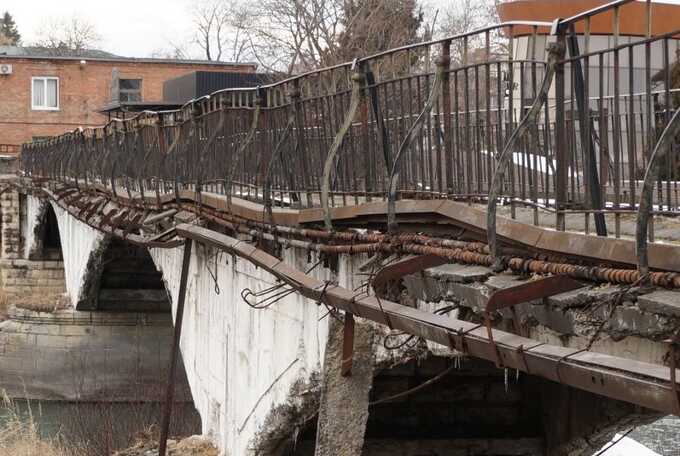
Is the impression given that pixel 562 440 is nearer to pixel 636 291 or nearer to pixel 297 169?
pixel 297 169

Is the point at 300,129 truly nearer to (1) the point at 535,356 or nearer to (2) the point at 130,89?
(1) the point at 535,356

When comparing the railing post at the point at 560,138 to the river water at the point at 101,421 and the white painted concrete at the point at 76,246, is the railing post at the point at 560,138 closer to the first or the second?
the river water at the point at 101,421

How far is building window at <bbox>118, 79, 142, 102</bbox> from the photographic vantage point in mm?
54406

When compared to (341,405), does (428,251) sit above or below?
above

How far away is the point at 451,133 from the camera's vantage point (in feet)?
23.0

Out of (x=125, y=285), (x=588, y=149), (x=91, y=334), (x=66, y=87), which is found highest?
(x=66, y=87)

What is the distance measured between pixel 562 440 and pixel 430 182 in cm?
433

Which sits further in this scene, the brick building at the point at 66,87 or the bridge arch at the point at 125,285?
the brick building at the point at 66,87

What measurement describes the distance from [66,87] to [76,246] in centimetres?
2889

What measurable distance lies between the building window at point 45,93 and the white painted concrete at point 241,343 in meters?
41.5

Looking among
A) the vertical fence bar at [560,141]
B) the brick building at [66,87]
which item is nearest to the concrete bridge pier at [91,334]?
the vertical fence bar at [560,141]

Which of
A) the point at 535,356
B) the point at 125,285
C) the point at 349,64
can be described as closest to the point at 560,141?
the point at 535,356

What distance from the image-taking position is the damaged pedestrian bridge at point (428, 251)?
5121mm

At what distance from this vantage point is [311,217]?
28.1 ft
